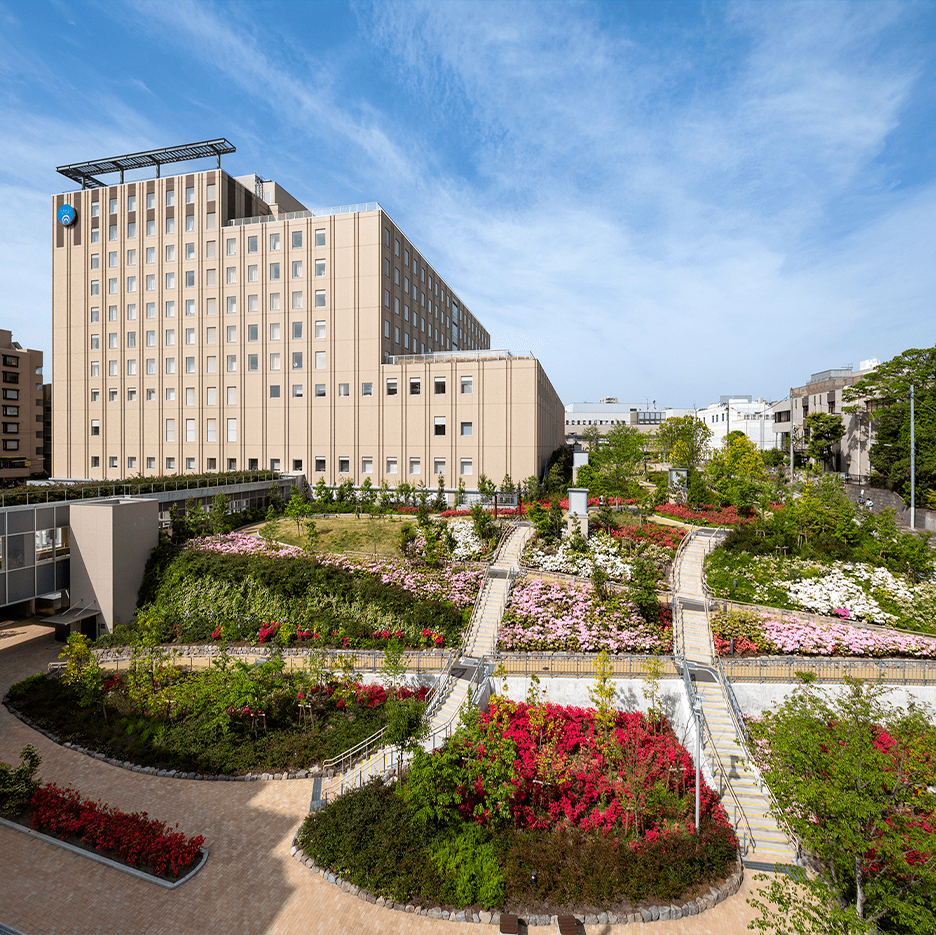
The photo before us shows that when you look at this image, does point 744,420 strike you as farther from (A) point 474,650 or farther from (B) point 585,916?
(B) point 585,916

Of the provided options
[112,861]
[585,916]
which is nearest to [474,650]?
[585,916]

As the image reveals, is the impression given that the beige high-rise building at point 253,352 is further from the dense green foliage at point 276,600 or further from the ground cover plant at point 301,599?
the dense green foliage at point 276,600

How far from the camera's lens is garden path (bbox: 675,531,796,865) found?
14.2 metres

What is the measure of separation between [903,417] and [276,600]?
59361 millimetres

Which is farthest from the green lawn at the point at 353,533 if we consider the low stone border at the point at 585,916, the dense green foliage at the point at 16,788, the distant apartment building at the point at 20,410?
the distant apartment building at the point at 20,410

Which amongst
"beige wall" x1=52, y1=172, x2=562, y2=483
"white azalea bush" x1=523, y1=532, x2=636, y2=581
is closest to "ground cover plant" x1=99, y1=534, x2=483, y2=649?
"white azalea bush" x1=523, y1=532, x2=636, y2=581

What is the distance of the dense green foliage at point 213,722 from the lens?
55.5 feet

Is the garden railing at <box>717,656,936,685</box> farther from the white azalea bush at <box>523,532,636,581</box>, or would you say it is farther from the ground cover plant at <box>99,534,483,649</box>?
the ground cover plant at <box>99,534,483,649</box>

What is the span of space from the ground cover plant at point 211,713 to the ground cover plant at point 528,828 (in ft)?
10.3

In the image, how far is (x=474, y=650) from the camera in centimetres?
2280

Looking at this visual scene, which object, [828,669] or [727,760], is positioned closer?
[727,760]

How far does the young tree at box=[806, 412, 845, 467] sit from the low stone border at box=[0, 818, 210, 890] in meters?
74.8

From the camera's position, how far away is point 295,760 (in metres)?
16.8

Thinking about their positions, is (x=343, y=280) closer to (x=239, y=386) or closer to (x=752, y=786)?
(x=239, y=386)
